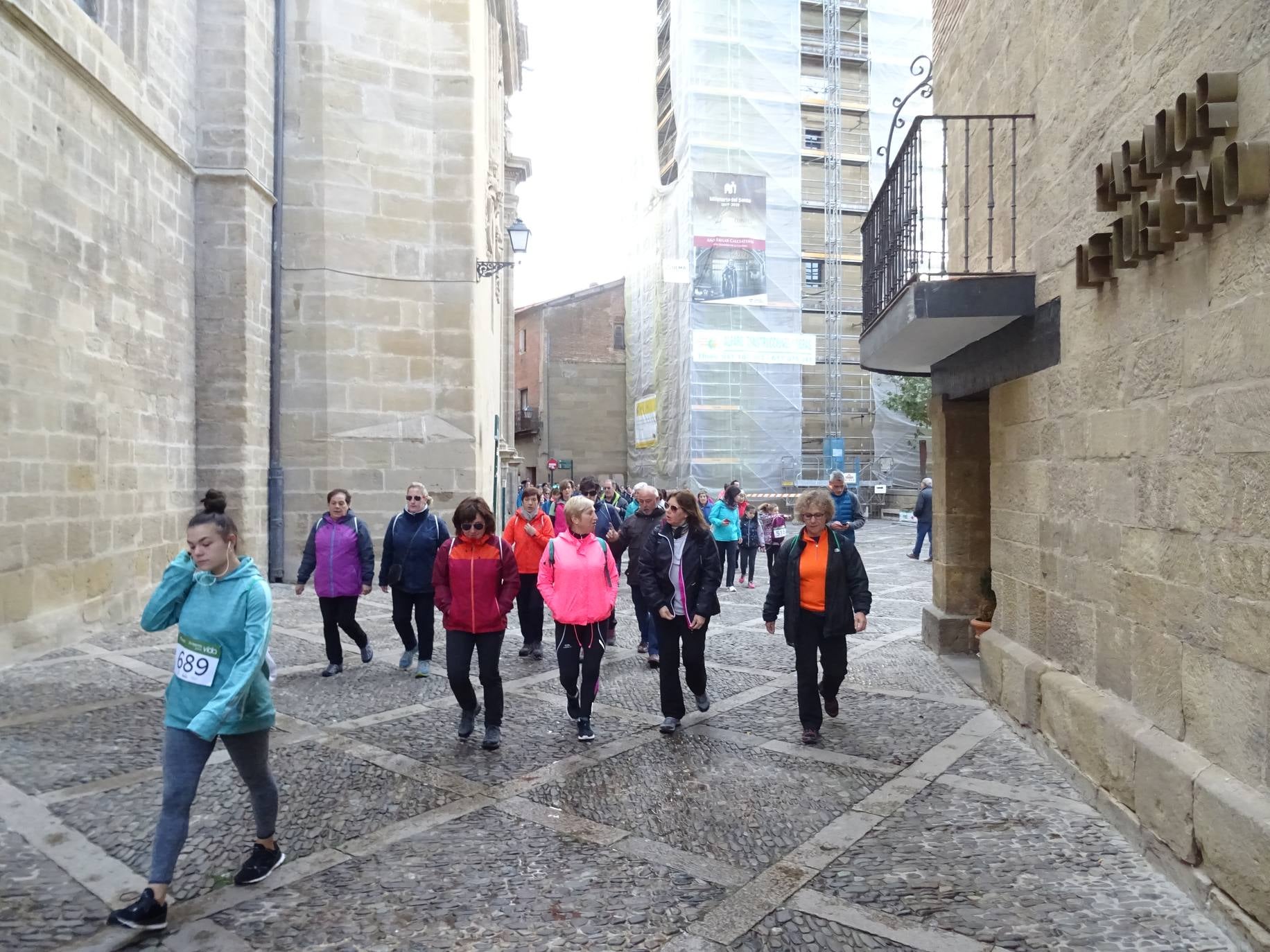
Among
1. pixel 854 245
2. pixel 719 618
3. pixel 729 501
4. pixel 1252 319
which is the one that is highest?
pixel 854 245

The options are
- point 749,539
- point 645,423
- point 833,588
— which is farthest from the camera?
point 645,423

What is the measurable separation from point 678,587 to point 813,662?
962mm

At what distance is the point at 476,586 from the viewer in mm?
5445

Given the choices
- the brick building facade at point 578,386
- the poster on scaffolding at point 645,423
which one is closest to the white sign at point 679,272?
the poster on scaffolding at point 645,423

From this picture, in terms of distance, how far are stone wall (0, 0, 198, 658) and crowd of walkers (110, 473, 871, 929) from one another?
2.66 metres

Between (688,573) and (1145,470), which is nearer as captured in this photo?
(1145,470)

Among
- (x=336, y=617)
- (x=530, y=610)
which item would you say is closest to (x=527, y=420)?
(x=530, y=610)

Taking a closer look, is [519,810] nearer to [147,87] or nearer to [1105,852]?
[1105,852]

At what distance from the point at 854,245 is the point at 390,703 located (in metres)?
26.5

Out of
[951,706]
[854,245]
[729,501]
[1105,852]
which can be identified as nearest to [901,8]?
[854,245]

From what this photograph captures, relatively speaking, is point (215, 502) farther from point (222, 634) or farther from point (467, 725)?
point (222, 634)

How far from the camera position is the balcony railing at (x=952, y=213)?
6031 mm

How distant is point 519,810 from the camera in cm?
446

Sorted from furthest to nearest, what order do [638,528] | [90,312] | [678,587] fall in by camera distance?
[90,312]
[638,528]
[678,587]
